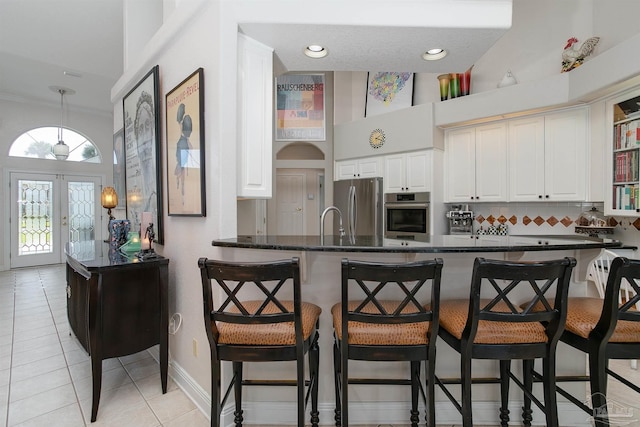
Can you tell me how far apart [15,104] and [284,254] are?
25.6 ft

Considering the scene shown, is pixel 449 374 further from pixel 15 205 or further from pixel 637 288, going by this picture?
pixel 15 205

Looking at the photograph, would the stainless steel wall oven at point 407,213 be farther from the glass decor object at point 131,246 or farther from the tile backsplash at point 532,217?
the glass decor object at point 131,246

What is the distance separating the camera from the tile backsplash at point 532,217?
142 inches

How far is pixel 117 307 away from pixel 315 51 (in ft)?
7.16

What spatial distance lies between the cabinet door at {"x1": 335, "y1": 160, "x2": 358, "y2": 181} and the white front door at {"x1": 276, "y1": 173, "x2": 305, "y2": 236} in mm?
1103

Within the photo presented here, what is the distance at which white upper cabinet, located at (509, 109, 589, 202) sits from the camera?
3309mm

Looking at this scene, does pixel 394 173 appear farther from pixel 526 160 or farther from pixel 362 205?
pixel 526 160

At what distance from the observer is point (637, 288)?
1279mm

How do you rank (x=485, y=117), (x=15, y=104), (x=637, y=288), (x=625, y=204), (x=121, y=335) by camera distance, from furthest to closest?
1. (x=15, y=104)
2. (x=485, y=117)
3. (x=625, y=204)
4. (x=121, y=335)
5. (x=637, y=288)

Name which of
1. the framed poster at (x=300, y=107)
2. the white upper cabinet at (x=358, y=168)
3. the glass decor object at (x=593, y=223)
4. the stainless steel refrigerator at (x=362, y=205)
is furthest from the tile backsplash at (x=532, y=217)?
the framed poster at (x=300, y=107)

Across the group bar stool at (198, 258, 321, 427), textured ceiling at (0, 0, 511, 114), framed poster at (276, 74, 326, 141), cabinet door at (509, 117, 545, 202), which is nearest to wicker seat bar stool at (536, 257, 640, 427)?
bar stool at (198, 258, 321, 427)

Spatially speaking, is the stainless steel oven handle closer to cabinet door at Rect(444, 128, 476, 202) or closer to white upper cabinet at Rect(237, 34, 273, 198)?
cabinet door at Rect(444, 128, 476, 202)

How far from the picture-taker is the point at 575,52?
3285 mm

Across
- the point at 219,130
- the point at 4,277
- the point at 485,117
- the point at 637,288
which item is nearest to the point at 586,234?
the point at 485,117
